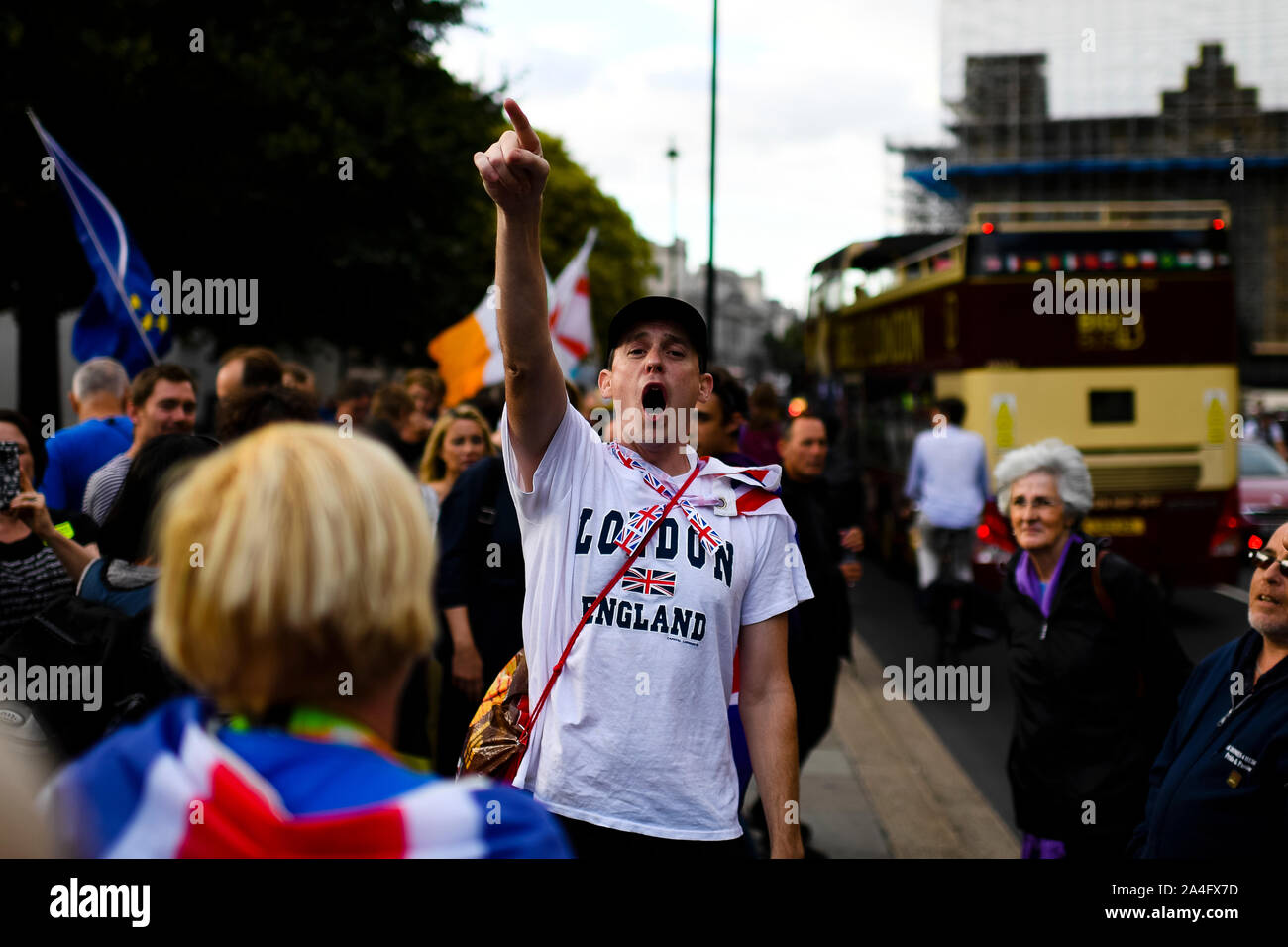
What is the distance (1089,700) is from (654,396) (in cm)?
173

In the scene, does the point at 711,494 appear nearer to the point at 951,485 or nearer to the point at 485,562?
the point at 485,562

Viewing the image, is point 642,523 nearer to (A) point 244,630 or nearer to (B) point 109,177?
(A) point 244,630

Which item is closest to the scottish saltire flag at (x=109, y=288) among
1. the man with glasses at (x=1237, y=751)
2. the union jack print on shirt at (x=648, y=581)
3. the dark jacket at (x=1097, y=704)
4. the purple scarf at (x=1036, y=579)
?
the purple scarf at (x=1036, y=579)

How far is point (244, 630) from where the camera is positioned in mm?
1273

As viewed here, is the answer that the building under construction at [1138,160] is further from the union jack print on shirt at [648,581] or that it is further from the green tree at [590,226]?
the union jack print on shirt at [648,581]

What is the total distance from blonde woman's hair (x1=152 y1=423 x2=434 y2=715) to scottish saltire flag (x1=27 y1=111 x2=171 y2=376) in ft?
23.2

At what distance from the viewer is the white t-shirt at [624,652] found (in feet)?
8.43

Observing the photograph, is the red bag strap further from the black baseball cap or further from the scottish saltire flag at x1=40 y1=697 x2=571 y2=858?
the scottish saltire flag at x1=40 y1=697 x2=571 y2=858

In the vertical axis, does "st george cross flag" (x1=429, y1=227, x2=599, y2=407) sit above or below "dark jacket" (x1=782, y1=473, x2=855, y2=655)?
above

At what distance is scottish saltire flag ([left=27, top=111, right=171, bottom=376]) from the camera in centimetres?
801

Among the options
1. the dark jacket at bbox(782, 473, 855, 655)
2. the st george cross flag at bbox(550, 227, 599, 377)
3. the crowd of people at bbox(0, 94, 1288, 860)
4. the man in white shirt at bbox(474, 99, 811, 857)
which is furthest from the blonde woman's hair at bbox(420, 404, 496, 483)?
the st george cross flag at bbox(550, 227, 599, 377)

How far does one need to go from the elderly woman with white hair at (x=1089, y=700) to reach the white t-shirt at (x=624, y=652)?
56.3 inches

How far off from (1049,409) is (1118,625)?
814cm
